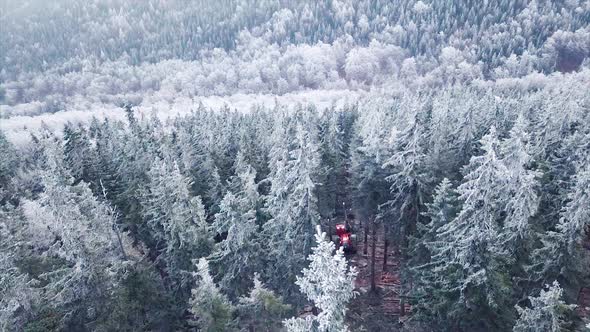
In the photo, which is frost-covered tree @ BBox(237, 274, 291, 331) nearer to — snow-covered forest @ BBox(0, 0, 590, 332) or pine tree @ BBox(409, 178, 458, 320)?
snow-covered forest @ BBox(0, 0, 590, 332)

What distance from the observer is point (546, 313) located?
18.7 m

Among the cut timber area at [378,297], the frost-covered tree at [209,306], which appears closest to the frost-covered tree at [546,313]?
the cut timber area at [378,297]

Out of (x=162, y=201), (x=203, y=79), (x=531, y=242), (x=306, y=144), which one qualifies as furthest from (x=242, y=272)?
(x=203, y=79)

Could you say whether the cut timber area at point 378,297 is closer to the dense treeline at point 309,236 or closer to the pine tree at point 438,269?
the dense treeline at point 309,236

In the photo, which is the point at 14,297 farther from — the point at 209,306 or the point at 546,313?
the point at 546,313

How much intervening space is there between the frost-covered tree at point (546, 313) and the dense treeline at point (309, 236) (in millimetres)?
82

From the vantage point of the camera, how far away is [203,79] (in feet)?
655

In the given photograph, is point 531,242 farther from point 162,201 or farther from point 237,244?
point 162,201

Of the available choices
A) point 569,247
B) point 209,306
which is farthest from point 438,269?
point 209,306

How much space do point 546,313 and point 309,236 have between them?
1333 centimetres

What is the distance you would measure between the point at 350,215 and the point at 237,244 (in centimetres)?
2644

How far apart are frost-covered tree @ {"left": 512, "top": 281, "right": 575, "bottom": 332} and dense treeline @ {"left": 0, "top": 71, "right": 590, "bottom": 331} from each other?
82 mm

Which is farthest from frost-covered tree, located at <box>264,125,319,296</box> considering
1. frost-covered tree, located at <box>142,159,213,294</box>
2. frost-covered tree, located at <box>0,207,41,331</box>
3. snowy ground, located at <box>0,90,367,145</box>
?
snowy ground, located at <box>0,90,367,145</box>

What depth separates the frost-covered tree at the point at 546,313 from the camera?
18.1m
